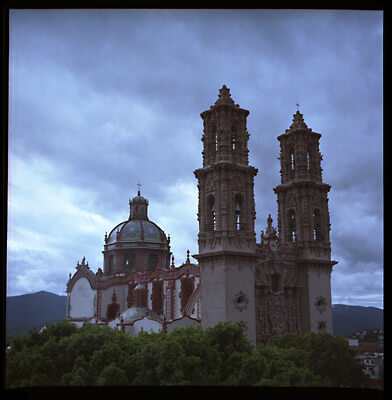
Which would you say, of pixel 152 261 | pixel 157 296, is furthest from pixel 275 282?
pixel 152 261

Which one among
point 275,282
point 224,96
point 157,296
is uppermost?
point 224,96

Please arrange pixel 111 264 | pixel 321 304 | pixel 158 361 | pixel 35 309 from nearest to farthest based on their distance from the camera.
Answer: pixel 158 361 → pixel 321 304 → pixel 35 309 → pixel 111 264

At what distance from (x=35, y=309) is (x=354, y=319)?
110ft

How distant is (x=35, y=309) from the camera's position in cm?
5244

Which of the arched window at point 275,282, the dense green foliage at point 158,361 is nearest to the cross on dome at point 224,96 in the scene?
the arched window at point 275,282

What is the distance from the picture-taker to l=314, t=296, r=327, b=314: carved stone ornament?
4275cm

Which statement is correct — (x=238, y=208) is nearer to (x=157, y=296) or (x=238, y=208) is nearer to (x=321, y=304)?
(x=321, y=304)

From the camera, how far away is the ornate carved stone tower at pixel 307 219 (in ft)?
140

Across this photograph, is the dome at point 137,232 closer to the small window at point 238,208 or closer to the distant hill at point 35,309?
the distant hill at point 35,309

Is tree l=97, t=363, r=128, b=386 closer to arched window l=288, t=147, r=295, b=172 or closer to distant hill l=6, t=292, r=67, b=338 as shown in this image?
distant hill l=6, t=292, r=67, b=338

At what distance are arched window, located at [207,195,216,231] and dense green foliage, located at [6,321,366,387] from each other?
33.6 ft

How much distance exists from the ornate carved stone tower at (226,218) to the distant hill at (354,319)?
7.99 metres

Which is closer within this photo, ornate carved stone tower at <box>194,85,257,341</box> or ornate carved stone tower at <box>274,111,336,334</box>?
ornate carved stone tower at <box>194,85,257,341</box>

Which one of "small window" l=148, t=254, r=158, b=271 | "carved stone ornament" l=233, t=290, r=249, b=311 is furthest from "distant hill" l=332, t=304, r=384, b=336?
"small window" l=148, t=254, r=158, b=271
